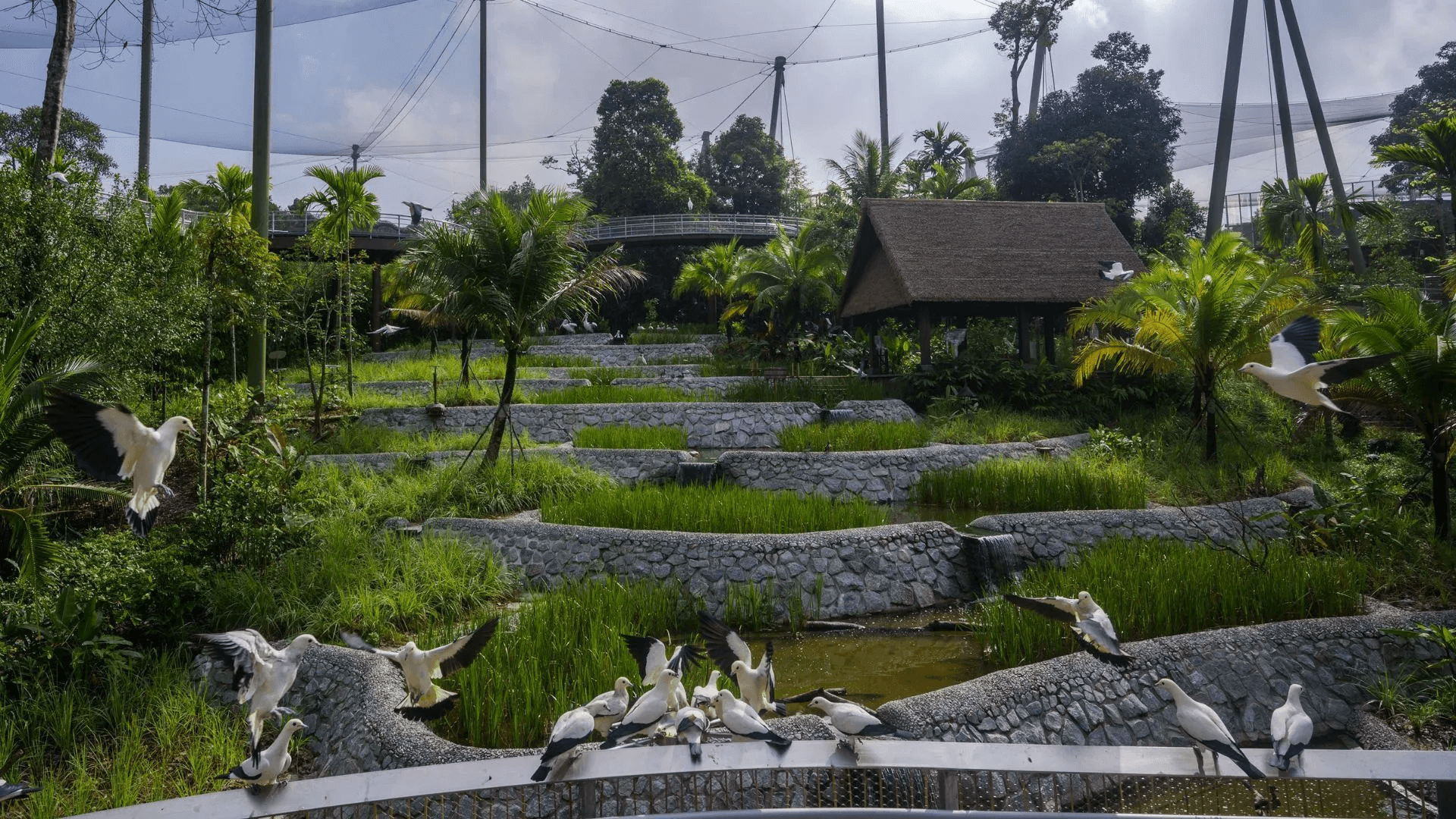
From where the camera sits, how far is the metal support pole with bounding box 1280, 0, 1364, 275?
57.8ft

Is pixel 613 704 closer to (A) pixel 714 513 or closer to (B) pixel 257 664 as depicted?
(B) pixel 257 664

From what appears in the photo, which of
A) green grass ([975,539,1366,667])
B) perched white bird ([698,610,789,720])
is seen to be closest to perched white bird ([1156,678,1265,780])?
perched white bird ([698,610,789,720])

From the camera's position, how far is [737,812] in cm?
183

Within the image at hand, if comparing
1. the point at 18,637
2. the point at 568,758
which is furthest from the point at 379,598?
the point at 568,758

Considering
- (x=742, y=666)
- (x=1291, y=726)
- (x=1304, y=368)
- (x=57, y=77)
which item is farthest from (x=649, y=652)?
(x=57, y=77)

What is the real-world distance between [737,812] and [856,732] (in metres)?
0.99

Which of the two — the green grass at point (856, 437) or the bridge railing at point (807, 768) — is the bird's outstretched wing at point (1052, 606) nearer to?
the bridge railing at point (807, 768)

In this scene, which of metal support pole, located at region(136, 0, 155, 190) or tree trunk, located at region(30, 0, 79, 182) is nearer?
tree trunk, located at region(30, 0, 79, 182)

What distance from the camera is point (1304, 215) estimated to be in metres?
17.7

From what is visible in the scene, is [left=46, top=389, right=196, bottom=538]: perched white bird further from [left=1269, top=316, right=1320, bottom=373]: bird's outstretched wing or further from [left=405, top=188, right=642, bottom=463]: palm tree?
[left=1269, top=316, right=1320, bottom=373]: bird's outstretched wing

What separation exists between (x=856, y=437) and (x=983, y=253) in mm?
5946

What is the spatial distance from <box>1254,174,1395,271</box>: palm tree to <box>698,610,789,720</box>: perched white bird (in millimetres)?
16794

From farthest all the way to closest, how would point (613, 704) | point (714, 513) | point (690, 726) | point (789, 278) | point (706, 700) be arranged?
1. point (789, 278)
2. point (714, 513)
3. point (613, 704)
4. point (706, 700)
5. point (690, 726)

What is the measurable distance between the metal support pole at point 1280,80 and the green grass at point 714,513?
16.7 metres
